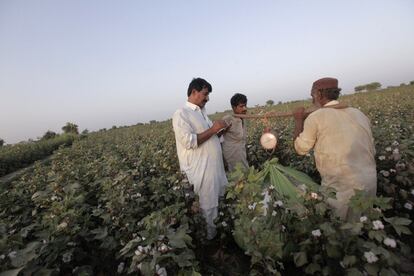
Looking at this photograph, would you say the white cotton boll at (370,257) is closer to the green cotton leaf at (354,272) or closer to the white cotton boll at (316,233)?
the green cotton leaf at (354,272)

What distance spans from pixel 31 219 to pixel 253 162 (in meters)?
3.38

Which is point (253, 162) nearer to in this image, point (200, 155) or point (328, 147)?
point (200, 155)

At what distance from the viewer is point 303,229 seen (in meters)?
1.78

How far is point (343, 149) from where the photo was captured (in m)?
2.18

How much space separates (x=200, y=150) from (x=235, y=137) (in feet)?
3.18

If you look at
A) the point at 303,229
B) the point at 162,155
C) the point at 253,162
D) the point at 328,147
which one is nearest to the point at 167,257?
the point at 303,229

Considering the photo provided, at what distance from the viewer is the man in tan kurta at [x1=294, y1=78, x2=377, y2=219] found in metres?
2.18

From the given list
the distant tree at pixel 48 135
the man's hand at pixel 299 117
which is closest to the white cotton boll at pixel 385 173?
the man's hand at pixel 299 117

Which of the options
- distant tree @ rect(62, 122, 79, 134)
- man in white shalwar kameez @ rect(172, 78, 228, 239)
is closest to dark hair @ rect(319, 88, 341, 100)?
man in white shalwar kameez @ rect(172, 78, 228, 239)

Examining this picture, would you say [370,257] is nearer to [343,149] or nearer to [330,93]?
[343,149]

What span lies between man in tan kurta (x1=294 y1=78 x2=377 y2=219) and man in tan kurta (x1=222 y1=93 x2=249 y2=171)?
144 centimetres

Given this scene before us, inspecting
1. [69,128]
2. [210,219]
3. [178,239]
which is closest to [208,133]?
[210,219]

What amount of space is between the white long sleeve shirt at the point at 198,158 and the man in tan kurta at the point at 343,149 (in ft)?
3.17

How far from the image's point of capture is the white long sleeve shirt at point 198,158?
283 cm
